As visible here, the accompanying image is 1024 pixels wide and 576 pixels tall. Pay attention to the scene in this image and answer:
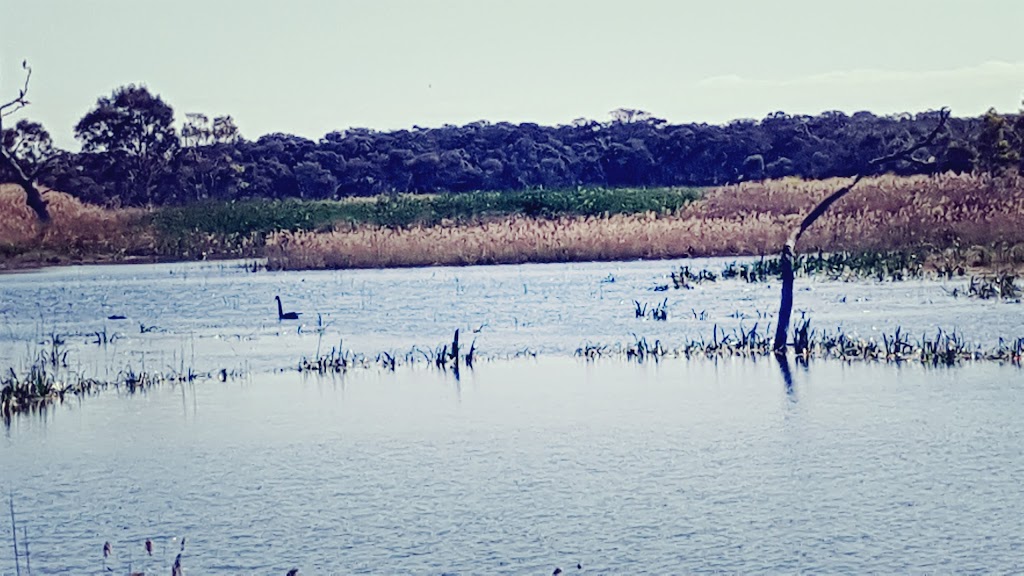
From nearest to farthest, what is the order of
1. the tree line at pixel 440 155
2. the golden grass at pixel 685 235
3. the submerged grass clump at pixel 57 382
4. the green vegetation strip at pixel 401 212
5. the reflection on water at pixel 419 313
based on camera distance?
the submerged grass clump at pixel 57 382 → the reflection on water at pixel 419 313 → the golden grass at pixel 685 235 → the green vegetation strip at pixel 401 212 → the tree line at pixel 440 155

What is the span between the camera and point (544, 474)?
13000mm

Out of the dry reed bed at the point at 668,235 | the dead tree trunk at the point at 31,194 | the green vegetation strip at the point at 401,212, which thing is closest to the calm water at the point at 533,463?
the dry reed bed at the point at 668,235

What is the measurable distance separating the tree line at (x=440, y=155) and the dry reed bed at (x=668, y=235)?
30.0 m

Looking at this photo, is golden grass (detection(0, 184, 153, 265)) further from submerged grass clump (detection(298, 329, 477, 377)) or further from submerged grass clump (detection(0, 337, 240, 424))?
submerged grass clump (detection(298, 329, 477, 377))

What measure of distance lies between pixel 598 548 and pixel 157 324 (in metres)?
17.9

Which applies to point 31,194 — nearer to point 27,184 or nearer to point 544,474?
point 27,184

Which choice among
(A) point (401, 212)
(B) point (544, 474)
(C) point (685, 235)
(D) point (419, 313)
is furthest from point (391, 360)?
(A) point (401, 212)

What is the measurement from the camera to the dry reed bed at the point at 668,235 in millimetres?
36750

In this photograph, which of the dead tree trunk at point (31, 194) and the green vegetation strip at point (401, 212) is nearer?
the green vegetation strip at point (401, 212)

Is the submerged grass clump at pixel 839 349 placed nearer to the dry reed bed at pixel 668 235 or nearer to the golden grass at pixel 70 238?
the dry reed bed at pixel 668 235

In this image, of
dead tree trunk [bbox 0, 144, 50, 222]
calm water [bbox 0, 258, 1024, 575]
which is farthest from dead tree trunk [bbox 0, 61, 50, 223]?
calm water [bbox 0, 258, 1024, 575]

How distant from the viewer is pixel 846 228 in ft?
122

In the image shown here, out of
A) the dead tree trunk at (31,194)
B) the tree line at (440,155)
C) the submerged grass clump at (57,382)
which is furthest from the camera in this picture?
the tree line at (440,155)

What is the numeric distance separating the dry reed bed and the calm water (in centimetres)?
1242
